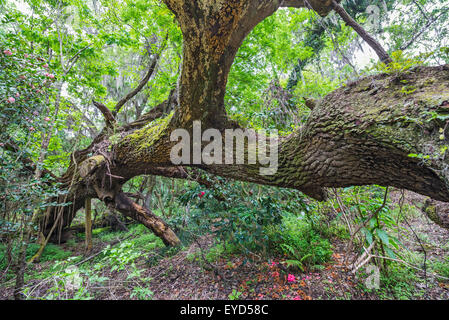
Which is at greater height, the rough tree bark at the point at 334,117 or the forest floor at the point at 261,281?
the rough tree bark at the point at 334,117

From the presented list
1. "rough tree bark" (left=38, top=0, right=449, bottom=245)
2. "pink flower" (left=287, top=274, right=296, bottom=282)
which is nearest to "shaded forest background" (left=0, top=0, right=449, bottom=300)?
"pink flower" (left=287, top=274, right=296, bottom=282)

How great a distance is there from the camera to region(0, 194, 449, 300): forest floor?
6.80 ft

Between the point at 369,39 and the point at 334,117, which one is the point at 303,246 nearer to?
the point at 334,117

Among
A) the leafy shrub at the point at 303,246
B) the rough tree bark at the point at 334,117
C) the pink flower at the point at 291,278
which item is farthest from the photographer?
the leafy shrub at the point at 303,246

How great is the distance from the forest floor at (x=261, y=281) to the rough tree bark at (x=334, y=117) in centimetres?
86

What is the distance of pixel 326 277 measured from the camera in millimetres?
2340

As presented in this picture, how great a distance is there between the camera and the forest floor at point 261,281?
207 centimetres

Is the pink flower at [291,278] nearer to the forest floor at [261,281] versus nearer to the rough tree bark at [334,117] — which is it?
the forest floor at [261,281]

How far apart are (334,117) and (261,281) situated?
220cm

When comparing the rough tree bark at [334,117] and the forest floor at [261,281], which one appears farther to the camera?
the forest floor at [261,281]

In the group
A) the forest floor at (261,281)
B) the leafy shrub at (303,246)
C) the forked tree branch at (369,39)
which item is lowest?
the forest floor at (261,281)

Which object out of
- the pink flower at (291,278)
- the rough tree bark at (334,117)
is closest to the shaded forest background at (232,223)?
the pink flower at (291,278)

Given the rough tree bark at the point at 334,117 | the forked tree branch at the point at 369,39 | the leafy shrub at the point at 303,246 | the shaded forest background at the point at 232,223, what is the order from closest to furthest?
the rough tree bark at the point at 334,117, the forked tree branch at the point at 369,39, the shaded forest background at the point at 232,223, the leafy shrub at the point at 303,246
